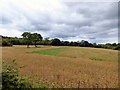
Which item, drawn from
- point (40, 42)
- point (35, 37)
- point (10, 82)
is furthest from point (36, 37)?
point (10, 82)

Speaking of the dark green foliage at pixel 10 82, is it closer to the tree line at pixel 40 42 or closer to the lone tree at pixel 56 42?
the tree line at pixel 40 42

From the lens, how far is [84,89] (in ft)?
28.2

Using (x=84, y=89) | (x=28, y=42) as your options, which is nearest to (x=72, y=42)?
(x=28, y=42)

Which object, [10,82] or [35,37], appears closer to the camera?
[10,82]

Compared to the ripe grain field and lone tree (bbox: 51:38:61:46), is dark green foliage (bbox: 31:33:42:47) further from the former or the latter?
the ripe grain field

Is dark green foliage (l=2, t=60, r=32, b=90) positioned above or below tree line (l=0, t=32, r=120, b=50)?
below

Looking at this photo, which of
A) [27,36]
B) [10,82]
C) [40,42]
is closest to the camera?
[10,82]

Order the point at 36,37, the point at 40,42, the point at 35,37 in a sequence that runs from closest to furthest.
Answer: the point at 35,37, the point at 36,37, the point at 40,42

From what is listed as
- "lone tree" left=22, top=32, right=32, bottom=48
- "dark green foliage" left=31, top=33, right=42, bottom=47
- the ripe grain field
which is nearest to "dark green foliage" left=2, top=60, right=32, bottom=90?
the ripe grain field

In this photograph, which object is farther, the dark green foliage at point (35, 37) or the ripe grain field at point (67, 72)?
the dark green foliage at point (35, 37)

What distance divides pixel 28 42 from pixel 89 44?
94.3ft

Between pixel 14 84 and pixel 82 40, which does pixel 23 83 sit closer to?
pixel 14 84

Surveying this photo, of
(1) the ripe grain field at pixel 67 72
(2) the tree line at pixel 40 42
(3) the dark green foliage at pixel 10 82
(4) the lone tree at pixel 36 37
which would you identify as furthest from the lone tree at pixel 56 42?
(3) the dark green foliage at pixel 10 82

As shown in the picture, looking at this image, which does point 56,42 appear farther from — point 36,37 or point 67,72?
point 67,72
